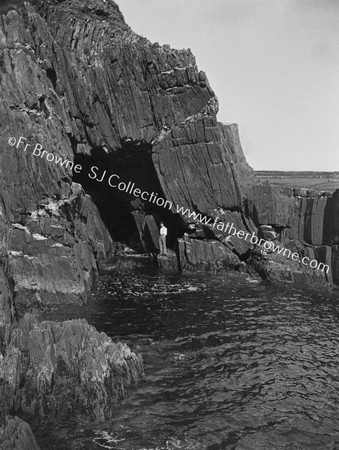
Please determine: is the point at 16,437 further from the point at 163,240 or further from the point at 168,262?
the point at 163,240

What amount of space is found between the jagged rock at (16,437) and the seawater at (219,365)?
1463 millimetres

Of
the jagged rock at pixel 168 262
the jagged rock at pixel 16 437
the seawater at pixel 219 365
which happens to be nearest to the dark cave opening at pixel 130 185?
the jagged rock at pixel 168 262

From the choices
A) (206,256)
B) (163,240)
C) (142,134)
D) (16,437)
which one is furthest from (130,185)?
(16,437)

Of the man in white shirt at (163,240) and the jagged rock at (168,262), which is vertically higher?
the man in white shirt at (163,240)

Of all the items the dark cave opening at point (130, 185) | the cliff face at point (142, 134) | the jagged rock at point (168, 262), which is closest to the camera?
the cliff face at point (142, 134)

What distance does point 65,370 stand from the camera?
750 inches

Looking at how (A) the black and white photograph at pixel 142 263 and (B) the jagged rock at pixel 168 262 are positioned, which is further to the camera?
(B) the jagged rock at pixel 168 262

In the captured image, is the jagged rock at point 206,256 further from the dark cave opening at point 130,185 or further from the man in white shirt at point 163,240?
the dark cave opening at point 130,185

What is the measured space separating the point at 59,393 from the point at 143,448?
4905mm

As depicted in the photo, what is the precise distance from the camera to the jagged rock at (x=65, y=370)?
17.8 m

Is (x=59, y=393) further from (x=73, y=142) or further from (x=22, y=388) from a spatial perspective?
(x=73, y=142)

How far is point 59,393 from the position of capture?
717 inches

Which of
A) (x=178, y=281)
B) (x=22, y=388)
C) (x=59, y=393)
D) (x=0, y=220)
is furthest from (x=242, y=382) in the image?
(x=0, y=220)

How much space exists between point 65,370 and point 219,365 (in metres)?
8.96
